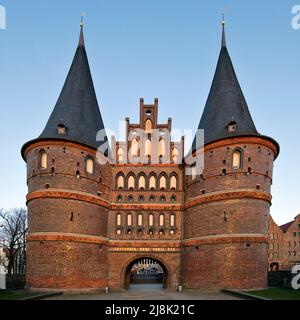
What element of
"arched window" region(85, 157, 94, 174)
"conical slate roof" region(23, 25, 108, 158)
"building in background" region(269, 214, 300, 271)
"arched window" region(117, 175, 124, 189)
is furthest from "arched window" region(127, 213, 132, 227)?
"building in background" region(269, 214, 300, 271)

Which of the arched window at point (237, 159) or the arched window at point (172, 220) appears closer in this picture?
the arched window at point (237, 159)

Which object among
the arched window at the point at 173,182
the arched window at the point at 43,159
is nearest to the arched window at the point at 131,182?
the arched window at the point at 173,182

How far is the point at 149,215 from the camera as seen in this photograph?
30953mm

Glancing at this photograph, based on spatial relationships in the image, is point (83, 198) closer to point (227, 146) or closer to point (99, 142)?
point (99, 142)

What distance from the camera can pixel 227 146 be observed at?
2705 cm

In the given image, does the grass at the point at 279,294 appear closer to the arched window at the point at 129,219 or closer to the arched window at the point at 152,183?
the arched window at the point at 129,219

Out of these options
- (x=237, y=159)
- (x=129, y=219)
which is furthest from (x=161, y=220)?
(x=237, y=159)

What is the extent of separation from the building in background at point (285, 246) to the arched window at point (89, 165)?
38.7m

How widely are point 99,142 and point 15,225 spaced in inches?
875

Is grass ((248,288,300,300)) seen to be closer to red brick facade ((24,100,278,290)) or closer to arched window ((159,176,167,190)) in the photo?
red brick facade ((24,100,278,290))

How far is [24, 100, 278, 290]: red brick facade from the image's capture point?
1014 inches

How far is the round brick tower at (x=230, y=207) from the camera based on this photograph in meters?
25.4

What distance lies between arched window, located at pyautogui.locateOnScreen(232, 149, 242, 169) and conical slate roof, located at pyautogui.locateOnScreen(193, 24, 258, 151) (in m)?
1.30
